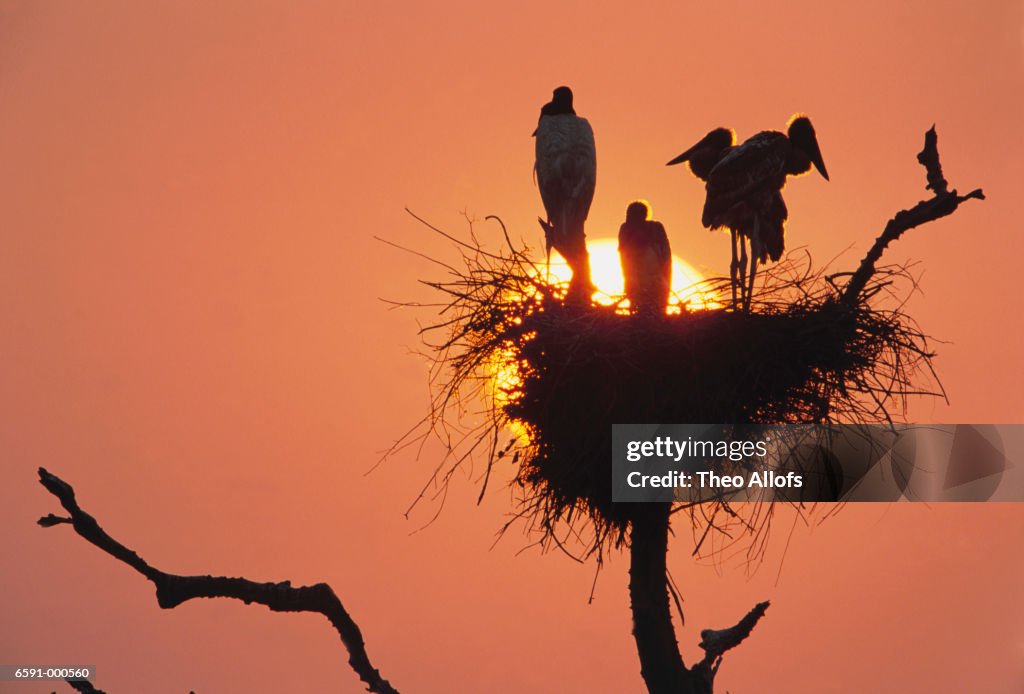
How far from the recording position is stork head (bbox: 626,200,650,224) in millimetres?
7766

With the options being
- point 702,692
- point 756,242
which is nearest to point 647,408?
point 702,692

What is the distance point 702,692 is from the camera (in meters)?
5.92

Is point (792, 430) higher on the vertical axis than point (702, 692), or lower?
higher

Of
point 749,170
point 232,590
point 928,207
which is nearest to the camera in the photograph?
point 232,590

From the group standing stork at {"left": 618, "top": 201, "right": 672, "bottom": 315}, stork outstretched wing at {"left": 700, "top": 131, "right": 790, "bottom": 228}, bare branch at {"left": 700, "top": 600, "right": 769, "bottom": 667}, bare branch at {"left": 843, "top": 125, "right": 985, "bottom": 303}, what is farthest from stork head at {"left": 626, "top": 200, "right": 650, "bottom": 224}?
bare branch at {"left": 700, "top": 600, "right": 769, "bottom": 667}

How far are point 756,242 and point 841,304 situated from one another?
1561mm

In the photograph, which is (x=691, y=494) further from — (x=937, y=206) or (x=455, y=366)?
(x=937, y=206)

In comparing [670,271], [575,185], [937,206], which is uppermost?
[575,185]

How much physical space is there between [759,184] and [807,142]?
0.49m

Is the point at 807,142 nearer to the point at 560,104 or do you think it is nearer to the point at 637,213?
the point at 637,213

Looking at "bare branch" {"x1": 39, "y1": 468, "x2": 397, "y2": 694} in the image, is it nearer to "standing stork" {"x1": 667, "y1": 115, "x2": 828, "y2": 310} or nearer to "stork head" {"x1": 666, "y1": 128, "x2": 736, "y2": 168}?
"standing stork" {"x1": 667, "y1": 115, "x2": 828, "y2": 310}

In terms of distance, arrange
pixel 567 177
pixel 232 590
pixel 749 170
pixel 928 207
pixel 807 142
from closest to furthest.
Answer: pixel 232 590
pixel 928 207
pixel 749 170
pixel 807 142
pixel 567 177

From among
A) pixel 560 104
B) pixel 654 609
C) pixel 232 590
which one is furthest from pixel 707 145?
pixel 232 590

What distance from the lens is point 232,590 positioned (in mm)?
4910
